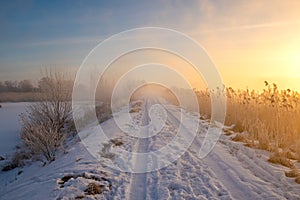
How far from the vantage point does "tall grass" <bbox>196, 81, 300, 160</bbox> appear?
10.9 metres

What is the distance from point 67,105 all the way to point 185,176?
11955 mm

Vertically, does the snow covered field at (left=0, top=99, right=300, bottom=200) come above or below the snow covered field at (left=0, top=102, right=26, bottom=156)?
above

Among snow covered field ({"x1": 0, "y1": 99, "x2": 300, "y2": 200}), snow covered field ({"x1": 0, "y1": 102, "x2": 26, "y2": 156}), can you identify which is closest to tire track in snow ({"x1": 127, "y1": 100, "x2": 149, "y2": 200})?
snow covered field ({"x1": 0, "y1": 99, "x2": 300, "y2": 200})

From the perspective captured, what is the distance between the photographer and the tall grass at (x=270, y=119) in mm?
10891

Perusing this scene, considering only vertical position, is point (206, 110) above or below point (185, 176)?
above

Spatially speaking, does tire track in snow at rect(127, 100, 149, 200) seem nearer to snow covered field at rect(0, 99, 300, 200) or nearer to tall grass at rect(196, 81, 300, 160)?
snow covered field at rect(0, 99, 300, 200)

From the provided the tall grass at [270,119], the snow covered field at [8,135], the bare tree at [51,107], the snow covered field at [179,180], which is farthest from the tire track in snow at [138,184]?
the snow covered field at [8,135]

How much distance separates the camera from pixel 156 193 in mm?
6832

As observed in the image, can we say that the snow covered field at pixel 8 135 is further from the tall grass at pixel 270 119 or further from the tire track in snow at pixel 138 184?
the tall grass at pixel 270 119

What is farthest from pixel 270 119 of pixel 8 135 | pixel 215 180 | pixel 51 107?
pixel 8 135

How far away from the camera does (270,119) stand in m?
13.8

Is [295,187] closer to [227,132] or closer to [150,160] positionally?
[150,160]

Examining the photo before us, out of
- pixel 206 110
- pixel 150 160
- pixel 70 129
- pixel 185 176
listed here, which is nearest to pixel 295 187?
pixel 185 176

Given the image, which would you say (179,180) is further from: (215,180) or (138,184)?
(138,184)
